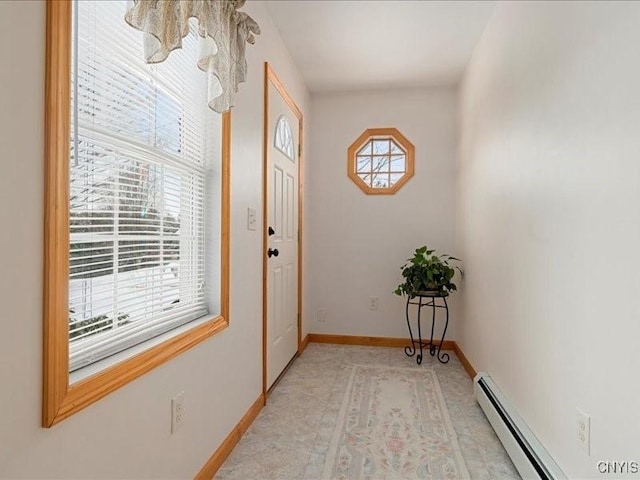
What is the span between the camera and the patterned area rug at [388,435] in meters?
1.65

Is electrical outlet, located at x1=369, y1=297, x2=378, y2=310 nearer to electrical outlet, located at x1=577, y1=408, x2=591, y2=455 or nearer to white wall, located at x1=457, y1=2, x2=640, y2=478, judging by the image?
white wall, located at x1=457, y1=2, x2=640, y2=478

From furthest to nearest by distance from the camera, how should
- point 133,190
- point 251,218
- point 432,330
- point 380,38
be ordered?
point 432,330 < point 380,38 < point 251,218 < point 133,190

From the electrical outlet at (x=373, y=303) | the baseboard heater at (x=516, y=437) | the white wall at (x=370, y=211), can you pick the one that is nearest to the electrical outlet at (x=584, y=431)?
the baseboard heater at (x=516, y=437)

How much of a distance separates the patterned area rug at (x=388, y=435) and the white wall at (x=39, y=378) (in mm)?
548

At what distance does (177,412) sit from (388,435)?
1.12m

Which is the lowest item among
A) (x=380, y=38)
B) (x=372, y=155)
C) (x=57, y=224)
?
(x=57, y=224)

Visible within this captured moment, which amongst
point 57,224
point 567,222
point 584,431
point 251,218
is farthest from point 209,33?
point 584,431

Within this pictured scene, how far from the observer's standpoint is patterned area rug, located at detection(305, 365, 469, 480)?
1.65m

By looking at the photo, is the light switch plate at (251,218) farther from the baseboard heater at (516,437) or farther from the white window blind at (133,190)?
the baseboard heater at (516,437)

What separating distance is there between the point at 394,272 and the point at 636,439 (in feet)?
8.34

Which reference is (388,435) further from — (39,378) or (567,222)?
(39,378)

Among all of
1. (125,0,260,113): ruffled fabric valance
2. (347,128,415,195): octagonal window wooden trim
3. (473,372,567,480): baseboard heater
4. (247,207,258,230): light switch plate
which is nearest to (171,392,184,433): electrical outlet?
(247,207,258,230): light switch plate

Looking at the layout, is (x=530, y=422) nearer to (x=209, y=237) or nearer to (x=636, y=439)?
(x=636, y=439)

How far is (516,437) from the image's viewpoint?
5.43 feet
